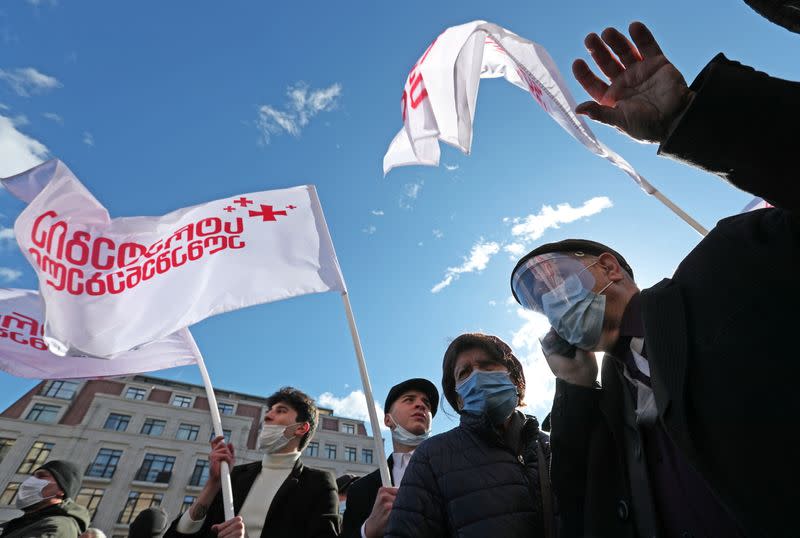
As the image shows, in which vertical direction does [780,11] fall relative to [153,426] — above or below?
below

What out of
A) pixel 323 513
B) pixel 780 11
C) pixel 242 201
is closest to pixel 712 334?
pixel 780 11

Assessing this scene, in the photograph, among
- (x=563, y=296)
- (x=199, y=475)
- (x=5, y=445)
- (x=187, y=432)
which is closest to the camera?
(x=563, y=296)

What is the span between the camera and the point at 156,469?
31.1 metres

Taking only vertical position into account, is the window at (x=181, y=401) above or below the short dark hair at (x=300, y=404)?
above

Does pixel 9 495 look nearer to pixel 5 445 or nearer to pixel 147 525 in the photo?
pixel 5 445

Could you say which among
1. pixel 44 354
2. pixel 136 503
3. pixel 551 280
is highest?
pixel 136 503

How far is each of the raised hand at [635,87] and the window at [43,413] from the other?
136 feet

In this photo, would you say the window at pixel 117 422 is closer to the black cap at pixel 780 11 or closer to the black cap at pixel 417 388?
the black cap at pixel 417 388

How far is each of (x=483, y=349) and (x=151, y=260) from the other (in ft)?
9.71

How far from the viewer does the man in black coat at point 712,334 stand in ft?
2.92

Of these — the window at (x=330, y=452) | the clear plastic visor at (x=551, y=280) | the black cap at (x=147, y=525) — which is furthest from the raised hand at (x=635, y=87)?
the window at (x=330, y=452)

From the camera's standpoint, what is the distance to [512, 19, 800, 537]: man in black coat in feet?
2.92

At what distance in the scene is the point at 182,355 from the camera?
4.10 metres

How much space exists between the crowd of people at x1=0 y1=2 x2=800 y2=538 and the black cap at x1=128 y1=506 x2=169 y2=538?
1.87 meters
